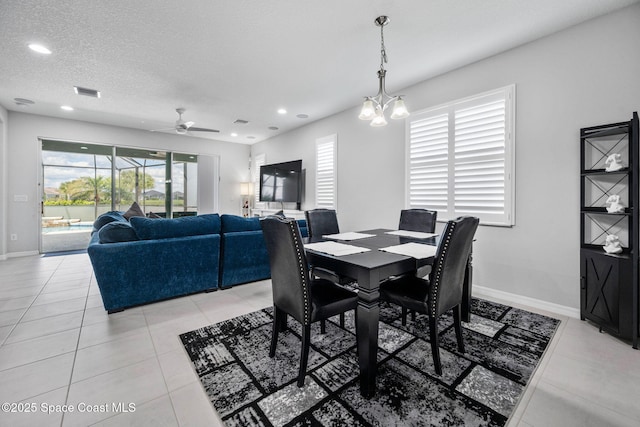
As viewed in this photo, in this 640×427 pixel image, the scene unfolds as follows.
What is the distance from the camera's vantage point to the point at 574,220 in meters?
2.49

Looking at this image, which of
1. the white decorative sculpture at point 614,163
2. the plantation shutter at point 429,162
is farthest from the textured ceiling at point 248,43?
the white decorative sculpture at point 614,163

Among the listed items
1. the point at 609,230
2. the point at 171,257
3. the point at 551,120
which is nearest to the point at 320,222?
the point at 171,257

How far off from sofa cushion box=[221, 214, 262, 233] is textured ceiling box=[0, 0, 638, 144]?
6.18 feet

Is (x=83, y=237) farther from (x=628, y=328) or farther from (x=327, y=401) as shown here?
(x=628, y=328)

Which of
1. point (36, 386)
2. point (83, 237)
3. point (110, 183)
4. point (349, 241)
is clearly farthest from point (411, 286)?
point (83, 237)

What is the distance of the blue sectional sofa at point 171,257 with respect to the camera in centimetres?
255

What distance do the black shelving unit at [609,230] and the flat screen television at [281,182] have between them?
452 centimetres

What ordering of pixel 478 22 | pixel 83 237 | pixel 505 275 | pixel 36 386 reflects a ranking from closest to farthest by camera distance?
pixel 36 386 → pixel 478 22 → pixel 505 275 → pixel 83 237

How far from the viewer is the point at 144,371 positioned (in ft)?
5.57

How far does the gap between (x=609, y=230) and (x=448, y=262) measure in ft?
6.26

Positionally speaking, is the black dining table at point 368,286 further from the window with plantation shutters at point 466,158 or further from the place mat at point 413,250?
the window with plantation shutters at point 466,158

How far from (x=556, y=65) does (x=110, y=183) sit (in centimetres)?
807

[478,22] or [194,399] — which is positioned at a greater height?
[478,22]

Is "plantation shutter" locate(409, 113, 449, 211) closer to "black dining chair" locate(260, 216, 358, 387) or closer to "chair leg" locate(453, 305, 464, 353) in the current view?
"chair leg" locate(453, 305, 464, 353)
